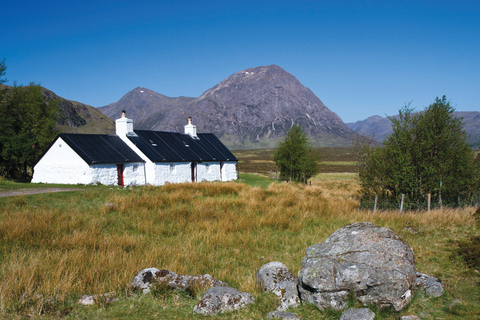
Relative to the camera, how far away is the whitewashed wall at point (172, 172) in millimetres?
Answer: 31109

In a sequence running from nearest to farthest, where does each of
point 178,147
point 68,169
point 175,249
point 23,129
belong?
point 175,249, point 68,169, point 23,129, point 178,147

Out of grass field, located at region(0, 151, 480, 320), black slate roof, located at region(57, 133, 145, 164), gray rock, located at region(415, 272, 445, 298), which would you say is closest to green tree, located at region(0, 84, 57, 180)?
black slate roof, located at region(57, 133, 145, 164)

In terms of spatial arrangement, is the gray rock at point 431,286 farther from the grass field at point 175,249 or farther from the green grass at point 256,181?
the green grass at point 256,181

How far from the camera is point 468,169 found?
53.1 feet

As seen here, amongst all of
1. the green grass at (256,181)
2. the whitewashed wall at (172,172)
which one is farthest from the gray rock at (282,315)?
the whitewashed wall at (172,172)

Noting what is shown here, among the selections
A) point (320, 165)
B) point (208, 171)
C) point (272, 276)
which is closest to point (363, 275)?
point (272, 276)

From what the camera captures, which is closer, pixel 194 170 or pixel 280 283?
pixel 280 283

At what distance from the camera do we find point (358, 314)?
15.2 feet

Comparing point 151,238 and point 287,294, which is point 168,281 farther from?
point 151,238

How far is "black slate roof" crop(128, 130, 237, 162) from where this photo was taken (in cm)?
3184

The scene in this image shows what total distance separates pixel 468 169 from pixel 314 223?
9879 mm

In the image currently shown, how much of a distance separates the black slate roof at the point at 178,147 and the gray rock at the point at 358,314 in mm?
27804

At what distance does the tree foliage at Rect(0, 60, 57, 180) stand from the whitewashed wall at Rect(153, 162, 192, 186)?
458 inches

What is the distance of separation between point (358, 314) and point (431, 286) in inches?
80.6
